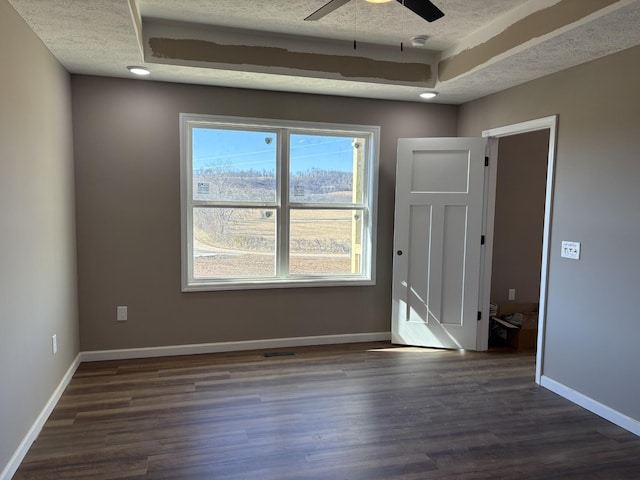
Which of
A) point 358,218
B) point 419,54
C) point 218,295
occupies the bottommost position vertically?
point 218,295

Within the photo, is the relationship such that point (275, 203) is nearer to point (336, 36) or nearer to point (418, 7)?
point (336, 36)

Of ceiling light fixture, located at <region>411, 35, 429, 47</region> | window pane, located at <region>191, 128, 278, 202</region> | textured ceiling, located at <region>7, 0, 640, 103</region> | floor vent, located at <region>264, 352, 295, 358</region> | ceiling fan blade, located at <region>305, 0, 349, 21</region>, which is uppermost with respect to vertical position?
ceiling light fixture, located at <region>411, 35, 429, 47</region>

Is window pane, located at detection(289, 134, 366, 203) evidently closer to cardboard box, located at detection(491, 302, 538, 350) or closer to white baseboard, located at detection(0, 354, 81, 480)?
cardboard box, located at detection(491, 302, 538, 350)

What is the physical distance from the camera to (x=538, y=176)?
15.9ft

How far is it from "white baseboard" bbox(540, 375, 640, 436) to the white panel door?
38.0 inches

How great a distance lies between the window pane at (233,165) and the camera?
4.04m

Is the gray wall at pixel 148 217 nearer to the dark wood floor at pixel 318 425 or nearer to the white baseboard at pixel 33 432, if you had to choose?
the dark wood floor at pixel 318 425

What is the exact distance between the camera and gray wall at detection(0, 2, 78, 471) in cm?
223

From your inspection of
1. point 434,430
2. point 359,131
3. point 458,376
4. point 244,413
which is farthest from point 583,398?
point 359,131

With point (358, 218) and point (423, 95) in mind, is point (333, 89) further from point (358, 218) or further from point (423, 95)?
point (358, 218)

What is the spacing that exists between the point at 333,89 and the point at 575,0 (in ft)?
6.46

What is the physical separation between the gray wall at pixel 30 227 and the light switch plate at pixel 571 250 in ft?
11.6

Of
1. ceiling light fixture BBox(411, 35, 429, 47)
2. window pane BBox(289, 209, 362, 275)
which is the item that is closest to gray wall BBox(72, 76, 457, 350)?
window pane BBox(289, 209, 362, 275)

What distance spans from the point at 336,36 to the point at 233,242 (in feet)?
6.52
